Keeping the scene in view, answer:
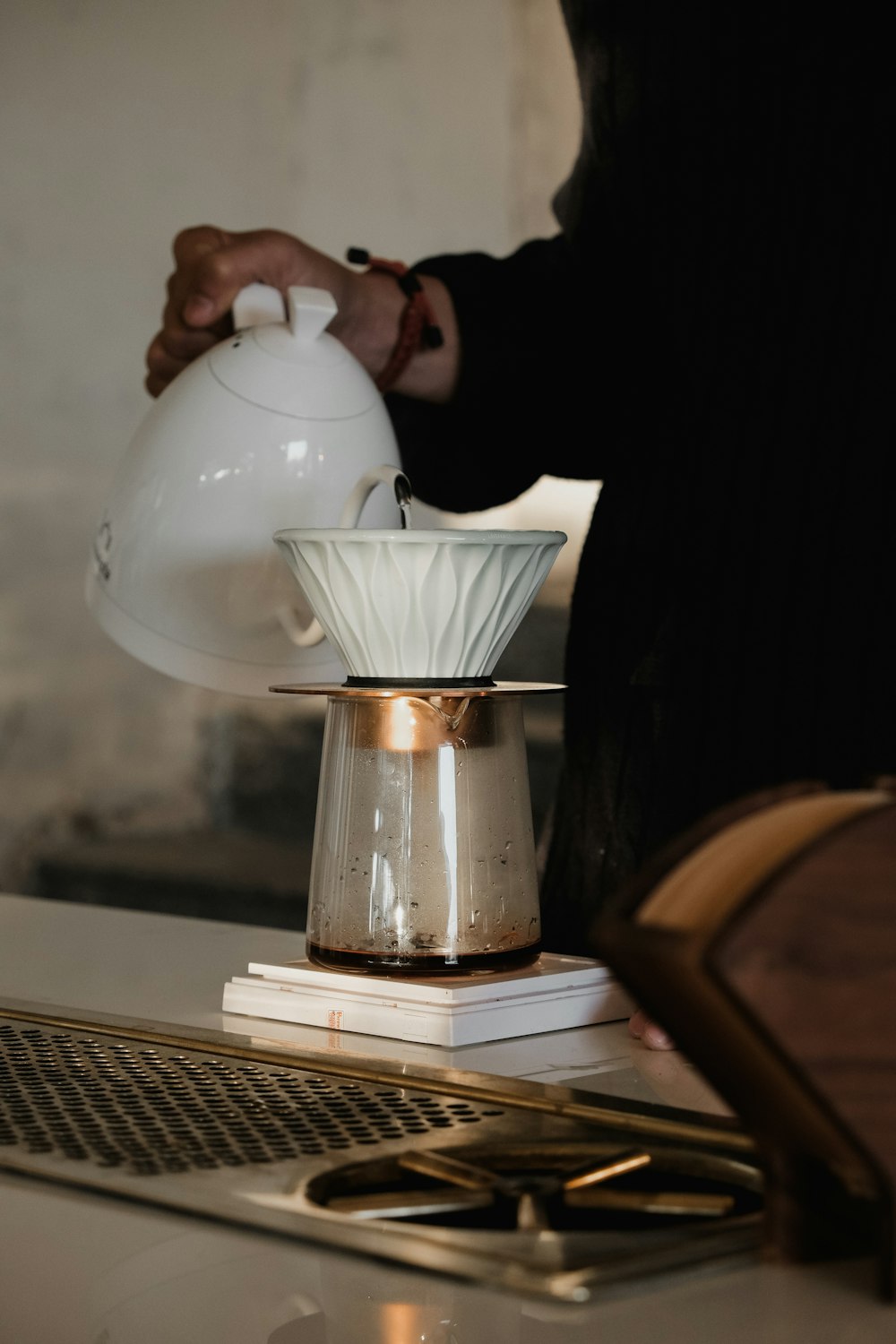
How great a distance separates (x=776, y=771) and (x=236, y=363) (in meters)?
0.44

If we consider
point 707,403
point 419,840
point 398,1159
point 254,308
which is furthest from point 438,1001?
point 707,403

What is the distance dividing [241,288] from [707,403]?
13.3 inches

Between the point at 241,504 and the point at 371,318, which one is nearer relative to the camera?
the point at 241,504

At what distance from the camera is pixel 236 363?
0.87 meters

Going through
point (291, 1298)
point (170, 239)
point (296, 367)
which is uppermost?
point (170, 239)

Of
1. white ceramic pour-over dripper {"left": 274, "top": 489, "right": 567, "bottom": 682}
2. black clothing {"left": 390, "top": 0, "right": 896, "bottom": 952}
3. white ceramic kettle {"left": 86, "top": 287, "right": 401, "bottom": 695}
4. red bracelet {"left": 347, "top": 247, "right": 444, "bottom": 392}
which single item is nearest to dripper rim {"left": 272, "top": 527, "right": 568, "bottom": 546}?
white ceramic pour-over dripper {"left": 274, "top": 489, "right": 567, "bottom": 682}

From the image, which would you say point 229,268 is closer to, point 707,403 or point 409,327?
point 409,327

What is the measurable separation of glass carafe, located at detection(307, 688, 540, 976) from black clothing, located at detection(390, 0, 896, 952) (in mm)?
325

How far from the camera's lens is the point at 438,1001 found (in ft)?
2.24

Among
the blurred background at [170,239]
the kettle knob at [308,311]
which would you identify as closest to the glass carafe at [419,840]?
the kettle knob at [308,311]

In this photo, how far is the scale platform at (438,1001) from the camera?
2.25ft

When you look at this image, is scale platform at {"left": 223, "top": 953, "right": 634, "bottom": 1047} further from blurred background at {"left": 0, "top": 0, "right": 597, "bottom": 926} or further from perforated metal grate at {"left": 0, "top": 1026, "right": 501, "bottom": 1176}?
blurred background at {"left": 0, "top": 0, "right": 597, "bottom": 926}

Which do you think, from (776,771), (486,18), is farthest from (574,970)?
(486,18)

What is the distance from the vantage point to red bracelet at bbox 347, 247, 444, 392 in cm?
114
